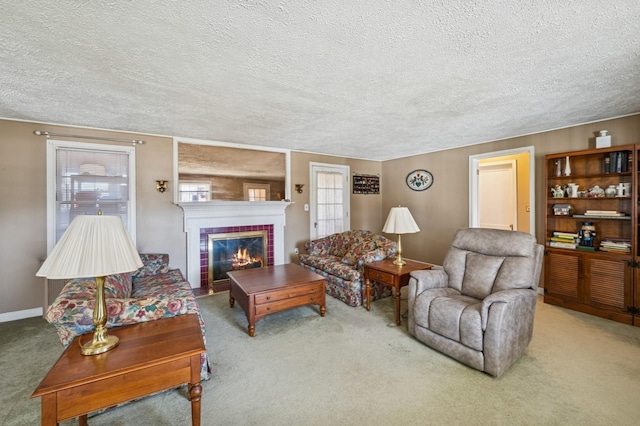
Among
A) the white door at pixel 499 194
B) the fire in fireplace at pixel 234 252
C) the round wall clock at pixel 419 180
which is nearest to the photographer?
the fire in fireplace at pixel 234 252

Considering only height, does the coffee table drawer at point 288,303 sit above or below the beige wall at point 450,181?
below

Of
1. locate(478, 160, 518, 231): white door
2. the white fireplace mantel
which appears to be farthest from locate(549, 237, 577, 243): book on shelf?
the white fireplace mantel

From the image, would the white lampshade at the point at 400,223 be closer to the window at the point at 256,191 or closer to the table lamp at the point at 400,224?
the table lamp at the point at 400,224

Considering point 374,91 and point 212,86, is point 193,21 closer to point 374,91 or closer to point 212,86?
point 212,86

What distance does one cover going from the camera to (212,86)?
7.77 feet

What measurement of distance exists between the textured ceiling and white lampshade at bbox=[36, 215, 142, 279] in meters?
1.13

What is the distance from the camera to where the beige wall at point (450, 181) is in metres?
3.56

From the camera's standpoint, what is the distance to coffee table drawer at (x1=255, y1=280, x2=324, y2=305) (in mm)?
2863

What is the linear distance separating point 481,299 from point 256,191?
3.66 metres

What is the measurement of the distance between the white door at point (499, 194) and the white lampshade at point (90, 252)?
213 inches

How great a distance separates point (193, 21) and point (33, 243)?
12.0ft

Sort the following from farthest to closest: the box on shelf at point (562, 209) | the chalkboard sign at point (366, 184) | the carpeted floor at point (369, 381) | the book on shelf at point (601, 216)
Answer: the chalkboard sign at point (366, 184) → the box on shelf at point (562, 209) → the book on shelf at point (601, 216) → the carpeted floor at point (369, 381)

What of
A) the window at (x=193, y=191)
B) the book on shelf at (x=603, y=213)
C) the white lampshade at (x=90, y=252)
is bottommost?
the white lampshade at (x=90, y=252)

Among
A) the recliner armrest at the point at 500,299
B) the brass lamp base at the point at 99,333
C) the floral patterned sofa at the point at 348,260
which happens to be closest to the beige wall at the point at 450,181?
the floral patterned sofa at the point at 348,260
